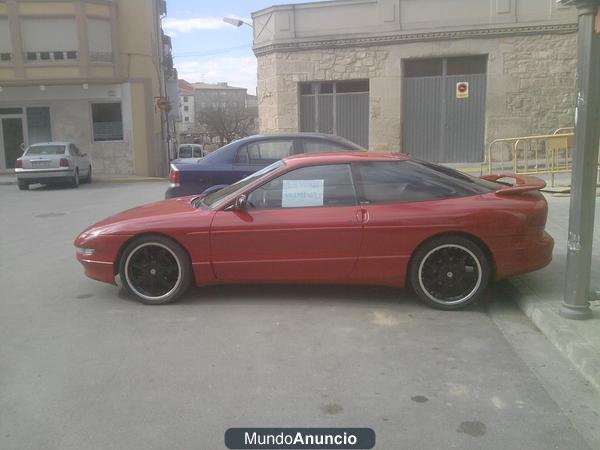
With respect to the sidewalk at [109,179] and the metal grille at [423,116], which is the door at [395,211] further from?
the sidewalk at [109,179]

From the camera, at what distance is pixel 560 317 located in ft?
15.3

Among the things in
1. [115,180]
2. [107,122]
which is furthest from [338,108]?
Result: [107,122]

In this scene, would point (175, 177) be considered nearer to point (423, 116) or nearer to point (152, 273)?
point (152, 273)

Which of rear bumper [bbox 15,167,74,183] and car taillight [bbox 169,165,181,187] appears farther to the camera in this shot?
rear bumper [bbox 15,167,74,183]

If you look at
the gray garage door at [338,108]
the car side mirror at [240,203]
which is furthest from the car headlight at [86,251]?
the gray garage door at [338,108]

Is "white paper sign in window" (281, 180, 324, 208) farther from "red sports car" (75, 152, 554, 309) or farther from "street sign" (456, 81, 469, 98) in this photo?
"street sign" (456, 81, 469, 98)

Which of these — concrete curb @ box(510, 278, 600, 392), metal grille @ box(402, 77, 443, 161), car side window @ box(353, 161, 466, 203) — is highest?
metal grille @ box(402, 77, 443, 161)

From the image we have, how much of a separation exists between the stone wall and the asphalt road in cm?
1329

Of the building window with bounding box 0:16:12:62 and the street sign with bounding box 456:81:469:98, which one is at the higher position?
the building window with bounding box 0:16:12:62

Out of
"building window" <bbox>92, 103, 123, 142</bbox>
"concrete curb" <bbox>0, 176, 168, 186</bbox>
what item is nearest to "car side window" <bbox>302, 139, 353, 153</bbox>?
"concrete curb" <bbox>0, 176, 168, 186</bbox>

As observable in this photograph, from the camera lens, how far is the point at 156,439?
320cm

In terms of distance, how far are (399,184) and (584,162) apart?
1.57m

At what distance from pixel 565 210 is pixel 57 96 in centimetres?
2133

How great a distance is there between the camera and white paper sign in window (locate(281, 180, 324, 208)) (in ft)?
17.9
